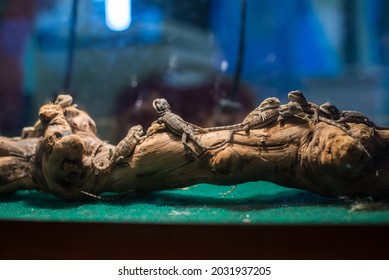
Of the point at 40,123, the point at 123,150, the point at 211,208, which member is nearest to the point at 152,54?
the point at 40,123

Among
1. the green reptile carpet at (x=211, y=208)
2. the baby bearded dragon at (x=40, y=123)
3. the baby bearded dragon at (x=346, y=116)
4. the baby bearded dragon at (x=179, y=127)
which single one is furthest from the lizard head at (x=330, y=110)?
the baby bearded dragon at (x=40, y=123)

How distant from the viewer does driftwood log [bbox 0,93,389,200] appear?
7.60 ft

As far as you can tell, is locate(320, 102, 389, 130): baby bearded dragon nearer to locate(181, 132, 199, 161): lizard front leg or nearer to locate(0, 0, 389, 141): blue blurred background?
locate(181, 132, 199, 161): lizard front leg

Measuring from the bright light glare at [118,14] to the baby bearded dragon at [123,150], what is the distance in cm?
235

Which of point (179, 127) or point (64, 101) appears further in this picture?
point (64, 101)

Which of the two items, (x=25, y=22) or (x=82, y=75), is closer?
(x=25, y=22)

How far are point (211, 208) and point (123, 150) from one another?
2.22 ft

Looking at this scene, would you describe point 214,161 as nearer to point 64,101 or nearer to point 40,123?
point 64,101

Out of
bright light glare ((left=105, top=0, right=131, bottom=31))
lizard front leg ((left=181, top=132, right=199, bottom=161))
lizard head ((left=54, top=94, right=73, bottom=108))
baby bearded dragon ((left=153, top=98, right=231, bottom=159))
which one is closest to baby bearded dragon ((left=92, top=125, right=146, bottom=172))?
baby bearded dragon ((left=153, top=98, right=231, bottom=159))

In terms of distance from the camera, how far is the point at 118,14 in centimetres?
467

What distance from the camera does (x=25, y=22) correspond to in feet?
15.2

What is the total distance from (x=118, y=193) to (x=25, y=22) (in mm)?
2760
